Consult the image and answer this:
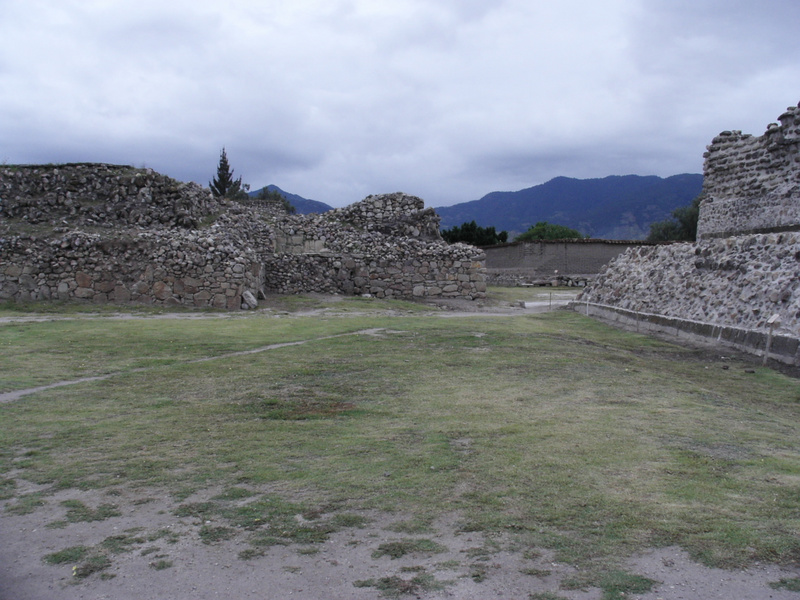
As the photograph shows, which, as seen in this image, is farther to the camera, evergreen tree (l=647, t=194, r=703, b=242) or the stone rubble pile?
evergreen tree (l=647, t=194, r=703, b=242)

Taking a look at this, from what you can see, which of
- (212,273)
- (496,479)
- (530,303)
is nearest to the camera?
(496,479)

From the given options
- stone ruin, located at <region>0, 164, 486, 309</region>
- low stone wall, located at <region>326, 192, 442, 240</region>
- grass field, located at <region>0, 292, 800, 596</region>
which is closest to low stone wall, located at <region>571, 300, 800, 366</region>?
grass field, located at <region>0, 292, 800, 596</region>

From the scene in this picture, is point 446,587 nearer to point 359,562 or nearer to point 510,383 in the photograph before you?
point 359,562

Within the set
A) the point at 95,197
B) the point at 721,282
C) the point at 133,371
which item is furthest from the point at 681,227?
the point at 133,371

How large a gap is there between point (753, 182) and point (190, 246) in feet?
47.4

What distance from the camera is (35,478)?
4352 millimetres

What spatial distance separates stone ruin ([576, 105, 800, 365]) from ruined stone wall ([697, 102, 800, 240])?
0.02m

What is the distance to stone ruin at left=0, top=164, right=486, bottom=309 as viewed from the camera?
1756 centimetres

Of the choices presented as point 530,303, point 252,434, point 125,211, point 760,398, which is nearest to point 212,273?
point 125,211

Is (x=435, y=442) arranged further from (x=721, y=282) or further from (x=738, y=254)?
(x=738, y=254)

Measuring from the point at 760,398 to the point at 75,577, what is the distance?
761 cm

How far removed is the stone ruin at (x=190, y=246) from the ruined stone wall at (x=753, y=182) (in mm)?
9501

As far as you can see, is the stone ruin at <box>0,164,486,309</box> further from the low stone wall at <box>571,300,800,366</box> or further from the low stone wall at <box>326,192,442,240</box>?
the low stone wall at <box>571,300,800,366</box>

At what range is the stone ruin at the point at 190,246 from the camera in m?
17.6
